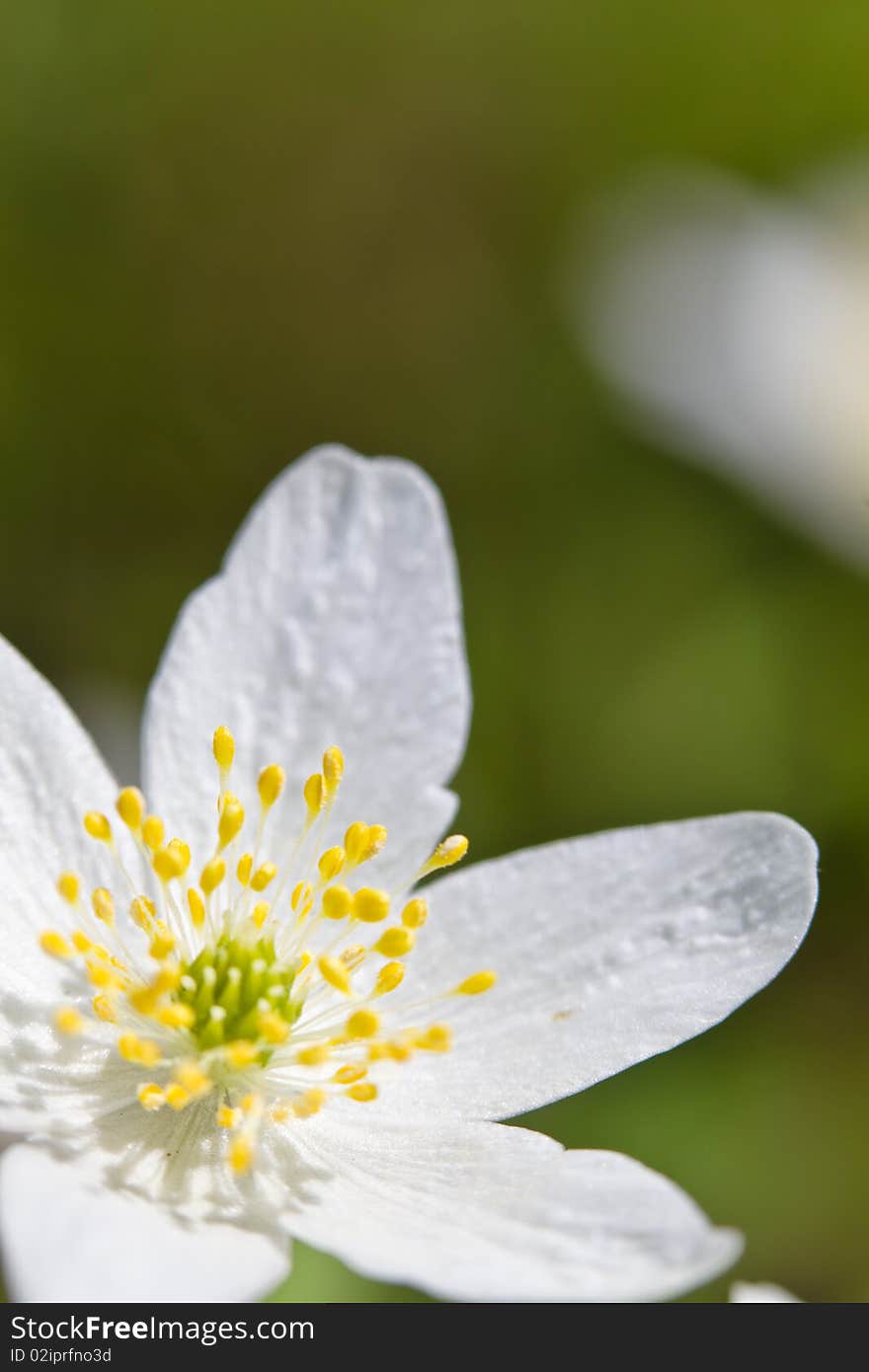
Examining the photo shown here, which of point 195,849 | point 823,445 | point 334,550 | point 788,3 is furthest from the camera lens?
point 788,3

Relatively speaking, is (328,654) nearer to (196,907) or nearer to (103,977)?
(196,907)

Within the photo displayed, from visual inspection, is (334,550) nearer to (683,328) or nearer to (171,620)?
(171,620)

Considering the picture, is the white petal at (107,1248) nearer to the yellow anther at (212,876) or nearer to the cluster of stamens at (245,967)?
the cluster of stamens at (245,967)

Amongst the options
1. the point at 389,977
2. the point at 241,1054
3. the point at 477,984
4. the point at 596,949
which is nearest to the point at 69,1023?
the point at 241,1054

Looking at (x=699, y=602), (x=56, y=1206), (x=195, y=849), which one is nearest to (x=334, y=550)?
(x=195, y=849)

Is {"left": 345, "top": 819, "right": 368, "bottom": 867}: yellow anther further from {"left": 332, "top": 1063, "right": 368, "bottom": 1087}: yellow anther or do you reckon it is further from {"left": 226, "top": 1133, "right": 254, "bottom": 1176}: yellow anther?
{"left": 226, "top": 1133, "right": 254, "bottom": 1176}: yellow anther
